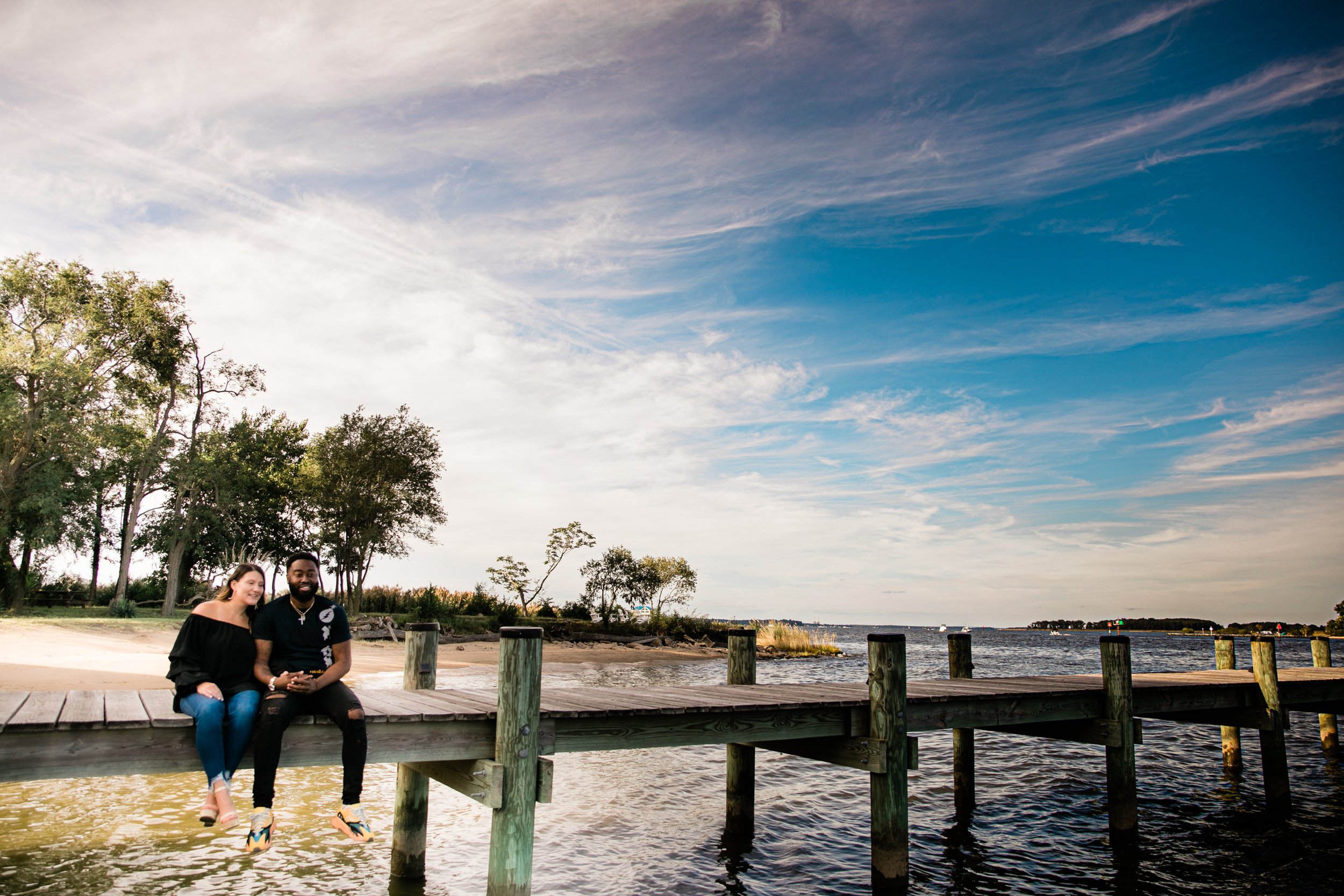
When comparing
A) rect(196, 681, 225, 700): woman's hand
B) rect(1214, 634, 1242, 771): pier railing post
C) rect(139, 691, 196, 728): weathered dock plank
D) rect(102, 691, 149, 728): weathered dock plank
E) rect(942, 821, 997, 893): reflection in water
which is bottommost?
rect(942, 821, 997, 893): reflection in water

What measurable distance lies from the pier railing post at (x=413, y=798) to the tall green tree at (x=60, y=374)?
32.3 m

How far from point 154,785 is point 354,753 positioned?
728cm

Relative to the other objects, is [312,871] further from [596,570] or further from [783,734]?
[596,570]

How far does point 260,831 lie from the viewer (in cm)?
523

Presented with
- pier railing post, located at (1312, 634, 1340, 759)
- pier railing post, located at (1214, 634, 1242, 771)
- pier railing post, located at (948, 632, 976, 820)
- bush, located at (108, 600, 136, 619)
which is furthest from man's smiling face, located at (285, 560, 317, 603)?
bush, located at (108, 600, 136, 619)

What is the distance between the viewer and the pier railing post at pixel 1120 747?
960cm

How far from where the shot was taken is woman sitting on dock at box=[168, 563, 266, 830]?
197 inches

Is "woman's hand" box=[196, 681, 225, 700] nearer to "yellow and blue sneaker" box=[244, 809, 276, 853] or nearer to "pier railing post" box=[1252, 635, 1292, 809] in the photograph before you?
"yellow and blue sneaker" box=[244, 809, 276, 853]

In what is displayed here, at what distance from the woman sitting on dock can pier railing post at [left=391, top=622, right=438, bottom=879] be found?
1927mm

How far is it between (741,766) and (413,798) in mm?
3993

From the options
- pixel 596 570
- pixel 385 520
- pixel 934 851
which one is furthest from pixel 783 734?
pixel 596 570

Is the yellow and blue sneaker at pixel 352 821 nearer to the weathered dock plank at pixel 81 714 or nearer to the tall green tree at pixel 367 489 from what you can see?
the weathered dock plank at pixel 81 714

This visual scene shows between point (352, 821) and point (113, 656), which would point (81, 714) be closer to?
point (352, 821)

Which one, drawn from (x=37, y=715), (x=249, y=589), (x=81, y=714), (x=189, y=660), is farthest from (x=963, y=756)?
(x=37, y=715)
